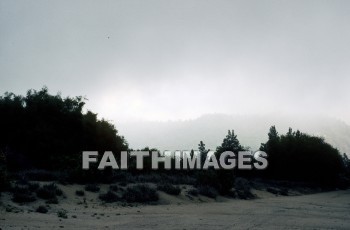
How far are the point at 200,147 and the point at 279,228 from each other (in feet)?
278

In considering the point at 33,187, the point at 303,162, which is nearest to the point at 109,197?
the point at 33,187

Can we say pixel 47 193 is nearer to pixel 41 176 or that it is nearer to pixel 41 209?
pixel 41 209

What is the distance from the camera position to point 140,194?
2095 centimetres

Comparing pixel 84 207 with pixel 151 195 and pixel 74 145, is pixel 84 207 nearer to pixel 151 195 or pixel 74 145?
pixel 151 195

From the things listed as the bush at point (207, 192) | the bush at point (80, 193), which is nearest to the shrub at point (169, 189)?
the bush at point (207, 192)

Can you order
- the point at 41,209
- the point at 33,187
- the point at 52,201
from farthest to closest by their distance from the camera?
the point at 33,187
the point at 52,201
the point at 41,209

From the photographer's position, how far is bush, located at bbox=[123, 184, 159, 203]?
67.6 feet

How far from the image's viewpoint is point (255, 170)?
5988 centimetres

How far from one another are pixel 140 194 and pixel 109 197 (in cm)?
205

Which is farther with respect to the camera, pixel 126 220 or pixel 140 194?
pixel 140 194

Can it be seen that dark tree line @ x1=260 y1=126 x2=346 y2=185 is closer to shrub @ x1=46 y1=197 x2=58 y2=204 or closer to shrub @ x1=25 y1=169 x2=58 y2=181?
shrub @ x1=25 y1=169 x2=58 y2=181

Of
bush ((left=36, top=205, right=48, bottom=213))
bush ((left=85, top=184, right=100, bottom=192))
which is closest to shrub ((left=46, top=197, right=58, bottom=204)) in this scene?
bush ((left=36, top=205, right=48, bottom=213))

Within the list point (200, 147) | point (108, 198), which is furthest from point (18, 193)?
point (200, 147)

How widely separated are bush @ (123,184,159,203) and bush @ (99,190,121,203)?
685 millimetres
